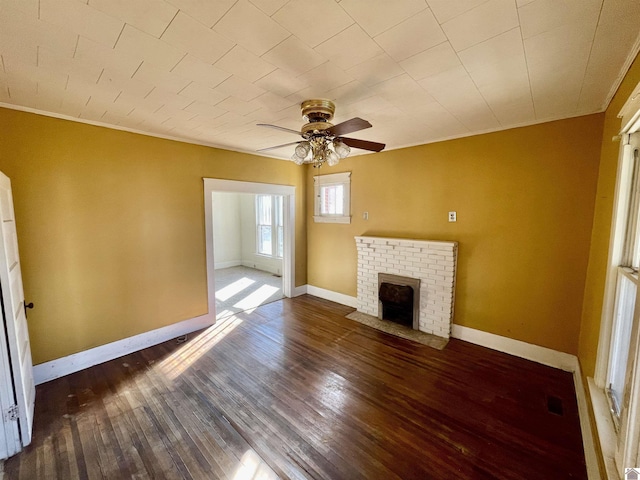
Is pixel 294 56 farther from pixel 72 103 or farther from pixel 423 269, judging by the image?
pixel 423 269

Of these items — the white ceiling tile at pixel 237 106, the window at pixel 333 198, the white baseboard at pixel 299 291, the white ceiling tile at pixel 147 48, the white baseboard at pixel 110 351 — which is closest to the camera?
the white ceiling tile at pixel 147 48

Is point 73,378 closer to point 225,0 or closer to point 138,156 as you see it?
point 138,156

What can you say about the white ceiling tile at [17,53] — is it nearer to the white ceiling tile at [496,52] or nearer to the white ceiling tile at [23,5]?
the white ceiling tile at [23,5]

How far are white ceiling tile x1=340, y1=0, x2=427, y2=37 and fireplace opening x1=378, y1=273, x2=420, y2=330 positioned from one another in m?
2.98

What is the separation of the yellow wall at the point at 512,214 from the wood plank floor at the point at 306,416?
568 millimetres

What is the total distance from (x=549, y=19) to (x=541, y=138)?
1.85 meters

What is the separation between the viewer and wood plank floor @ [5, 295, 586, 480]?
167cm

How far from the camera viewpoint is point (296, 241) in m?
4.88

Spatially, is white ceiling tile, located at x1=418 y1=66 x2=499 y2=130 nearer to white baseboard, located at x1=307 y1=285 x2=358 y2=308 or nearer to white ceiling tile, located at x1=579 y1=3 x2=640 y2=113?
white ceiling tile, located at x1=579 y1=3 x2=640 y2=113

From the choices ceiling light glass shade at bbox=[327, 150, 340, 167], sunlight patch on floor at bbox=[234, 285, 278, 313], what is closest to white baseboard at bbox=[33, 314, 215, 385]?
sunlight patch on floor at bbox=[234, 285, 278, 313]

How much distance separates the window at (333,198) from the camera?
4340 mm

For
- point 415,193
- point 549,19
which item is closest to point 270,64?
point 549,19

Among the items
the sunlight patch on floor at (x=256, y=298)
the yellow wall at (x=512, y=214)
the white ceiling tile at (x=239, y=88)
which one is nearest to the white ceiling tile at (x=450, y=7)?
the white ceiling tile at (x=239, y=88)

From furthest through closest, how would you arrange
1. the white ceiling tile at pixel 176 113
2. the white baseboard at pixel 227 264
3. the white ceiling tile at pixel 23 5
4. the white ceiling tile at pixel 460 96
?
the white baseboard at pixel 227 264
the white ceiling tile at pixel 176 113
the white ceiling tile at pixel 460 96
the white ceiling tile at pixel 23 5
